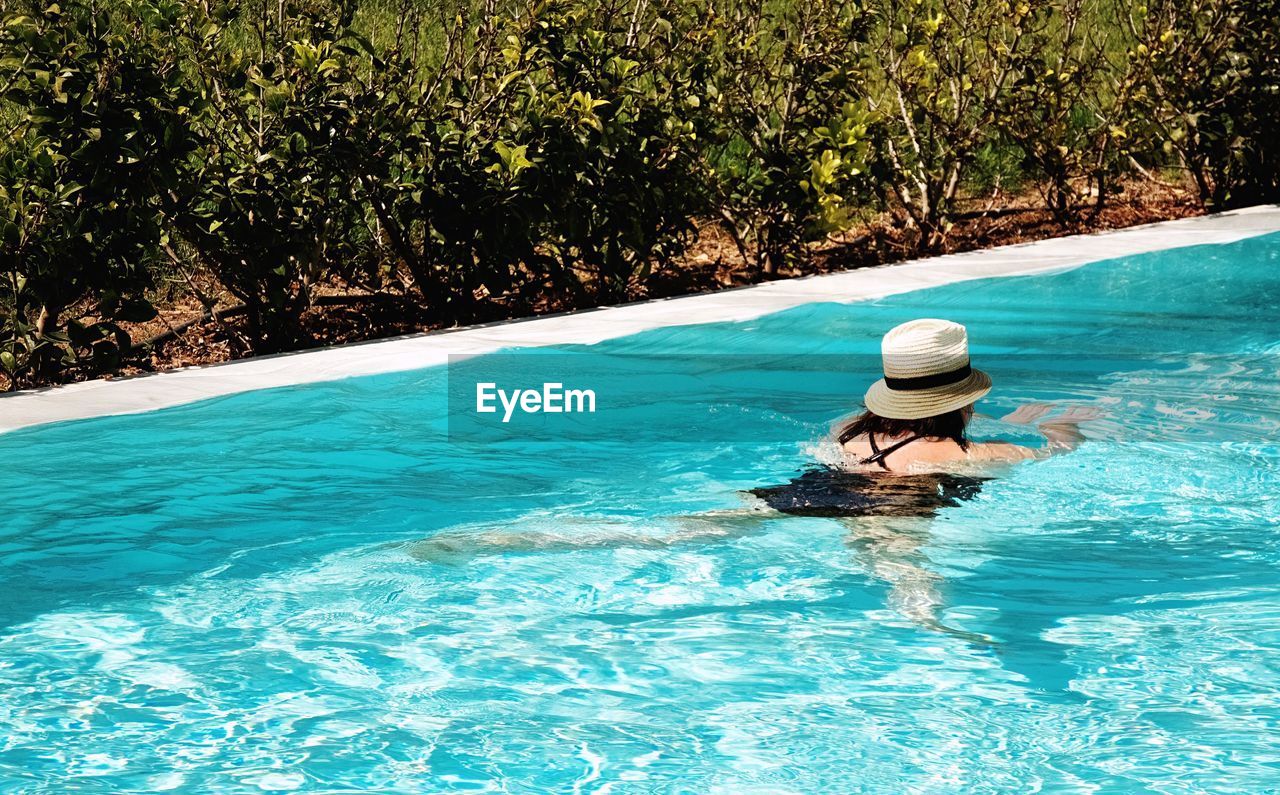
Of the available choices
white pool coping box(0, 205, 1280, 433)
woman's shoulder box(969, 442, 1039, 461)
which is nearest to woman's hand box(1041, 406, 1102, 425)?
woman's shoulder box(969, 442, 1039, 461)

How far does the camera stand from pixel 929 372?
16.1 ft

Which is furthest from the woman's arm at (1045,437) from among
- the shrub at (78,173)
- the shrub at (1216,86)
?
the shrub at (1216,86)

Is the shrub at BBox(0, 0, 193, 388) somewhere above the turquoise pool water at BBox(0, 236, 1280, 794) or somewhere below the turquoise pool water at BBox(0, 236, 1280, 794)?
above

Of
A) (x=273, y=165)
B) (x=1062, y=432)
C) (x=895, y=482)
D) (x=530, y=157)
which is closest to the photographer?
(x=895, y=482)

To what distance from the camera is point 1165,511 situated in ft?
18.3

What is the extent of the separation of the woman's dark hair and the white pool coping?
2.50m

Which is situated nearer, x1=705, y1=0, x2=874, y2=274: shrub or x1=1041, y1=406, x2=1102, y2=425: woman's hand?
x1=1041, y1=406, x2=1102, y2=425: woman's hand

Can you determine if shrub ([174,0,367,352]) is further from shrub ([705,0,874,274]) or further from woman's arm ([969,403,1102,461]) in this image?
woman's arm ([969,403,1102,461])

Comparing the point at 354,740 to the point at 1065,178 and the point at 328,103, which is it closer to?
the point at 328,103

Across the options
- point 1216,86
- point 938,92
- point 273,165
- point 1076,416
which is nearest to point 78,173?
point 273,165

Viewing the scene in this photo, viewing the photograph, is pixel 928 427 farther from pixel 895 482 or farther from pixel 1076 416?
pixel 1076 416
